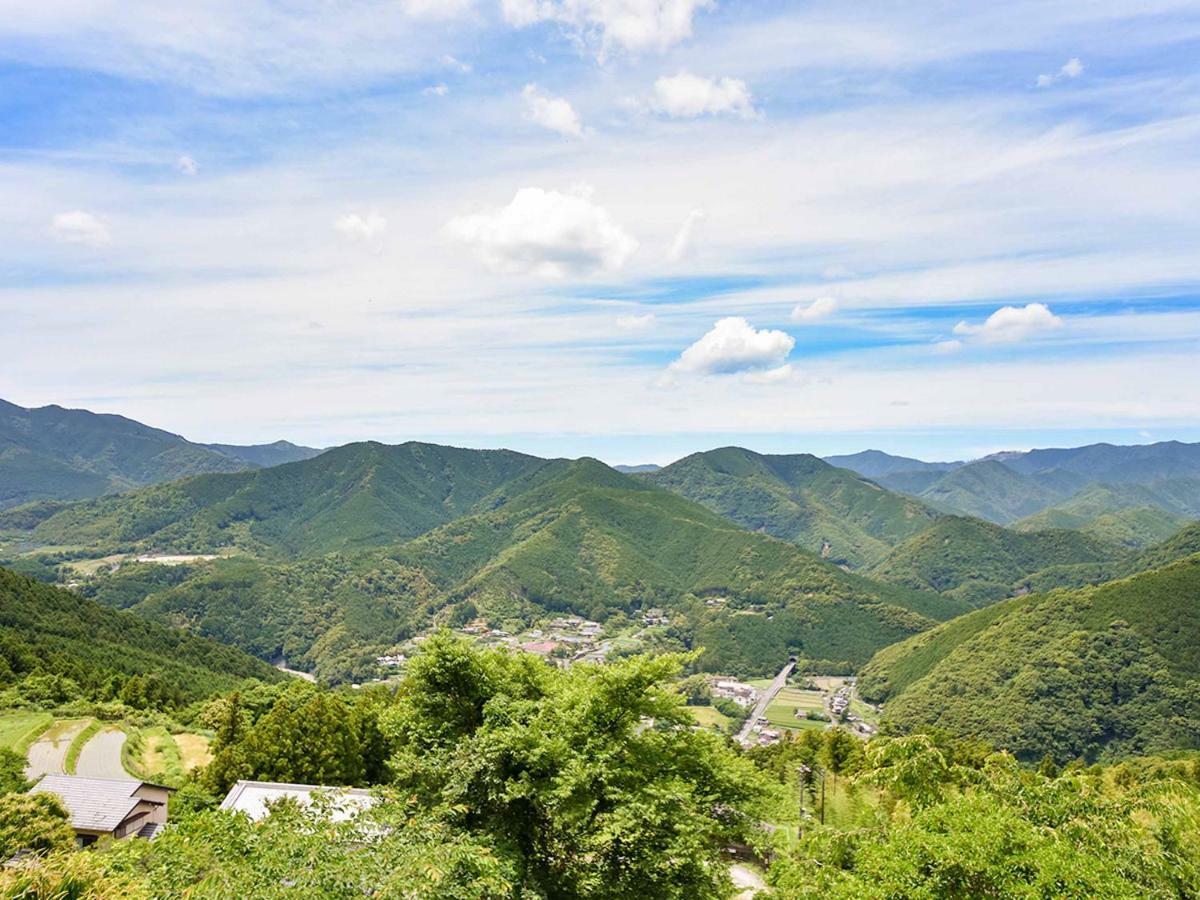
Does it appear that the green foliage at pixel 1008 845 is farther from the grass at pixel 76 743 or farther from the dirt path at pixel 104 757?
the grass at pixel 76 743

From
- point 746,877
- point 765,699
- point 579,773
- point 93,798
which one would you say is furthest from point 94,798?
point 765,699

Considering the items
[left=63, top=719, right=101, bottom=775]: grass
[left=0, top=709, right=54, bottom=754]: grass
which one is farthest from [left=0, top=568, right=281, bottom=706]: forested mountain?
[left=63, top=719, right=101, bottom=775]: grass

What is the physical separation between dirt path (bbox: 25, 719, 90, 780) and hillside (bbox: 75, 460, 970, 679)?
101433 mm

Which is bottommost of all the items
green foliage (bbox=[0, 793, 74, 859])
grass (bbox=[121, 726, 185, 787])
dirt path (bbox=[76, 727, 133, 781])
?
grass (bbox=[121, 726, 185, 787])

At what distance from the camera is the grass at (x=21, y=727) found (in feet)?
105

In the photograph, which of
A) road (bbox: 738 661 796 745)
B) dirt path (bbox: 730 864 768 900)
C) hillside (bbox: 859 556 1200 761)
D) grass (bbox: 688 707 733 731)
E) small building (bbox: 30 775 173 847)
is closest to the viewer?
small building (bbox: 30 775 173 847)

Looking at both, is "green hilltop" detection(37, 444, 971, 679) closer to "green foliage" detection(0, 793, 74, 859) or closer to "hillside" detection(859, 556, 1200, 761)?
"hillside" detection(859, 556, 1200, 761)

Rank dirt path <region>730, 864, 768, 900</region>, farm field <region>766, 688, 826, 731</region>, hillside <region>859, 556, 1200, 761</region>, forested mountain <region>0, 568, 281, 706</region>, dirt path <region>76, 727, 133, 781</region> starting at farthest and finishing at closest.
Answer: farm field <region>766, 688, 826, 731</region>
hillside <region>859, 556, 1200, 761</region>
forested mountain <region>0, 568, 281, 706</region>
dirt path <region>76, 727, 133, 781</region>
dirt path <region>730, 864, 768, 900</region>

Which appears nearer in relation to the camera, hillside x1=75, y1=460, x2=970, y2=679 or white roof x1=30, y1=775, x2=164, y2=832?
white roof x1=30, y1=775, x2=164, y2=832

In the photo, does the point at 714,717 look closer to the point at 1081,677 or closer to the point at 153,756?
the point at 1081,677

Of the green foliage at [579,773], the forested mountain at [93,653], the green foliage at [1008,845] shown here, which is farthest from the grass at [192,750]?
the green foliage at [1008,845]

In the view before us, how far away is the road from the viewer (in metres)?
102

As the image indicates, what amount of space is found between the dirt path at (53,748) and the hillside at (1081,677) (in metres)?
75.8

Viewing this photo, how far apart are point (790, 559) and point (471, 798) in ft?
586
